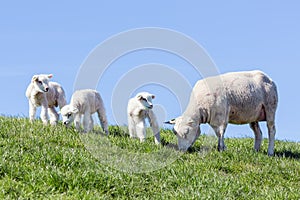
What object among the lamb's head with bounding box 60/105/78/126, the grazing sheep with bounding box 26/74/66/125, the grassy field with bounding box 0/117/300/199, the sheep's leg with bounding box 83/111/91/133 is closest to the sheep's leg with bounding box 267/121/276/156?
the grassy field with bounding box 0/117/300/199

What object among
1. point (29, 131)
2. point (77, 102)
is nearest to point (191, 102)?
point (77, 102)

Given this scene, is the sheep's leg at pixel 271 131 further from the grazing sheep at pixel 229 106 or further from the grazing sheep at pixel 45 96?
the grazing sheep at pixel 45 96

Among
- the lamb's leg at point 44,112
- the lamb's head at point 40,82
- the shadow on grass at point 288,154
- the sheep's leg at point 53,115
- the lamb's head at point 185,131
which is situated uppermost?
the lamb's head at point 40,82

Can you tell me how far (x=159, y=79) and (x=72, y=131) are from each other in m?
2.49

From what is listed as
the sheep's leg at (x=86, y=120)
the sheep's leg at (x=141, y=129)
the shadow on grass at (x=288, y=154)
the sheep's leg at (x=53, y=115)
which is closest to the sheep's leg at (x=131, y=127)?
the sheep's leg at (x=141, y=129)

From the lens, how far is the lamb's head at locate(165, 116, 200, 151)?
14.6m

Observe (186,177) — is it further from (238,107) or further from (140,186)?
(238,107)

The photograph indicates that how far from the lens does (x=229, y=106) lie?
15.4m

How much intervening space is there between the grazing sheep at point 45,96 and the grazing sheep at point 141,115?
2.14 m

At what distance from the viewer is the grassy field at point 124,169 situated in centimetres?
979

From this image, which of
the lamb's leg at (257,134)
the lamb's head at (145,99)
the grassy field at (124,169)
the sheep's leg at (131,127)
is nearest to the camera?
the grassy field at (124,169)

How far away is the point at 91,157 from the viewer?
1180 cm

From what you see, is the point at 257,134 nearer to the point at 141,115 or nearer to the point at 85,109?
the point at 141,115

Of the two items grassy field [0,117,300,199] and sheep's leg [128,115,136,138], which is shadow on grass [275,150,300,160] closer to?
grassy field [0,117,300,199]
